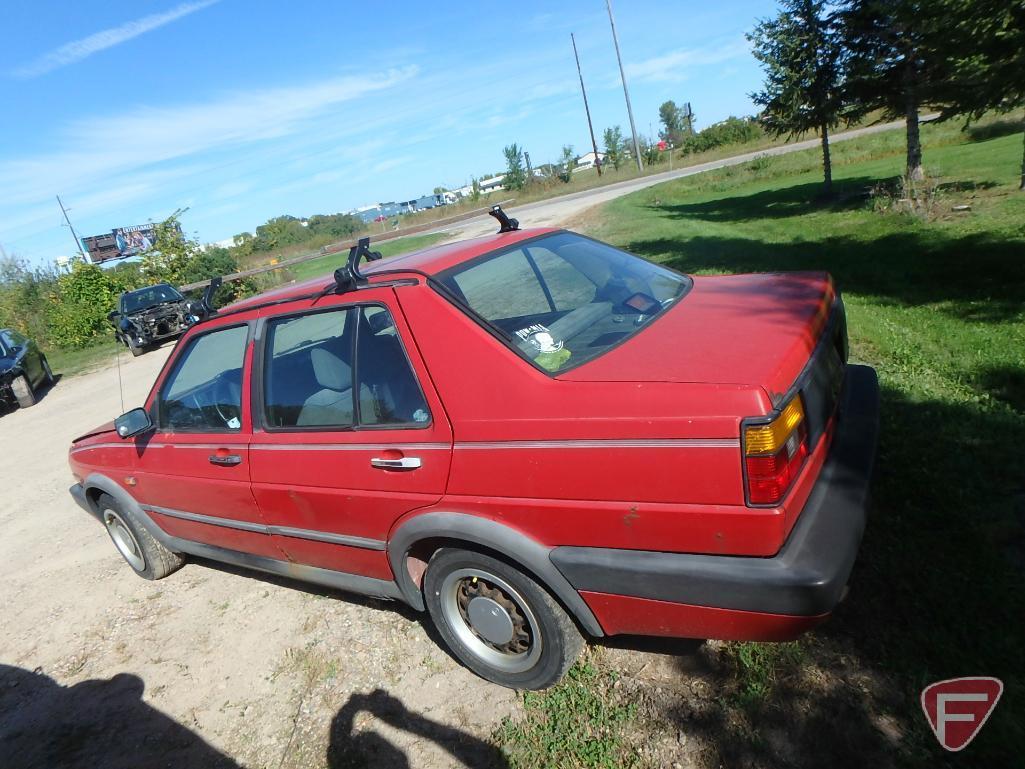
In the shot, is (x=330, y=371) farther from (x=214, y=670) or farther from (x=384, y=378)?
(x=214, y=670)

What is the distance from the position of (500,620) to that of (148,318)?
1631 centimetres

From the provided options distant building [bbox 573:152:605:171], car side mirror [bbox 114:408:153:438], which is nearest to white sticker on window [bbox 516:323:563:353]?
car side mirror [bbox 114:408:153:438]

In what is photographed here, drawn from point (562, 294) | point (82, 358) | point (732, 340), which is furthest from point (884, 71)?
point (82, 358)

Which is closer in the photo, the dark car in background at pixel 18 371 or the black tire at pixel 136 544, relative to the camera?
the black tire at pixel 136 544

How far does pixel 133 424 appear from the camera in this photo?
12.1 feet

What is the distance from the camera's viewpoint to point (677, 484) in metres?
2.03

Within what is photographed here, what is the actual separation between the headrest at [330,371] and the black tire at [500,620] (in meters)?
0.87

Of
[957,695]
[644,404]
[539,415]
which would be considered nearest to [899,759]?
[957,695]

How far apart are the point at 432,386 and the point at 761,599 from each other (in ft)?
4.49

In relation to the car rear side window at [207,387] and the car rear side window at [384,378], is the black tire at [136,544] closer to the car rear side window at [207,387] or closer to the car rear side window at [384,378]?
the car rear side window at [207,387]

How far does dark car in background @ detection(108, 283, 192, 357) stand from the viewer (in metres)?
15.8

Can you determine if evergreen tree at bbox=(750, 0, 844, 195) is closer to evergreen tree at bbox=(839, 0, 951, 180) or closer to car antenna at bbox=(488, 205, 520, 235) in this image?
evergreen tree at bbox=(839, 0, 951, 180)

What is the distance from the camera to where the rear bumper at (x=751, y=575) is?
1956 mm

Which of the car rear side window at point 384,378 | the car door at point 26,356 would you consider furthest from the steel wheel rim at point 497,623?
the car door at point 26,356
